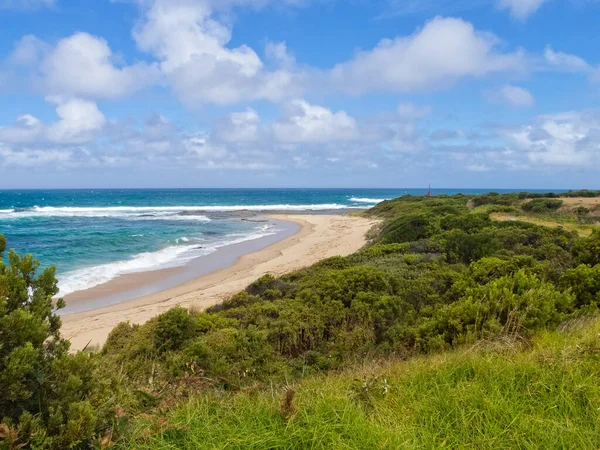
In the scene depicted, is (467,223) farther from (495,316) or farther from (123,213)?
(123,213)

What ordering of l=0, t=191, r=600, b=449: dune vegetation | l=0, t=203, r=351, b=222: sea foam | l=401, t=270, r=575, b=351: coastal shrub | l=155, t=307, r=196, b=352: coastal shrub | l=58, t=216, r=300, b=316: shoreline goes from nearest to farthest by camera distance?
l=0, t=191, r=600, b=449: dune vegetation, l=401, t=270, r=575, b=351: coastal shrub, l=155, t=307, r=196, b=352: coastal shrub, l=58, t=216, r=300, b=316: shoreline, l=0, t=203, r=351, b=222: sea foam

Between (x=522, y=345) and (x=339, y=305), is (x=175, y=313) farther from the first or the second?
(x=522, y=345)

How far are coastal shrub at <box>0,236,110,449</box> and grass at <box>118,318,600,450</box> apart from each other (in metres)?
0.34

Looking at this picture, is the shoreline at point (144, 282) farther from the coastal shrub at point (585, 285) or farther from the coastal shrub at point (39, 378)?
the coastal shrub at point (585, 285)

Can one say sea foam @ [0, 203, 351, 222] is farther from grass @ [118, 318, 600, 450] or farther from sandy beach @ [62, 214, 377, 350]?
grass @ [118, 318, 600, 450]

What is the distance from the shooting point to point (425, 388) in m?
3.22

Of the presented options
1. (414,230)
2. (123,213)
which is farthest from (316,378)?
(123,213)

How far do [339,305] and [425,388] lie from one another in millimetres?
3926

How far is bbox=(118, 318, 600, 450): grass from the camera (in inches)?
101

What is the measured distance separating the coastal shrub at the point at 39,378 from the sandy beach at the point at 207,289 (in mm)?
4787

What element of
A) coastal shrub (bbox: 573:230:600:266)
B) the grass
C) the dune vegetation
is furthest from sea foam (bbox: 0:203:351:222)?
the grass

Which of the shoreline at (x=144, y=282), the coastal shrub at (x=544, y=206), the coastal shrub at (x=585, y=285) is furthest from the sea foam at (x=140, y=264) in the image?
the coastal shrub at (x=544, y=206)

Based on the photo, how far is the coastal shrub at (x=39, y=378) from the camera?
7.33 feet

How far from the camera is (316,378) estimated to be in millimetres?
4164
